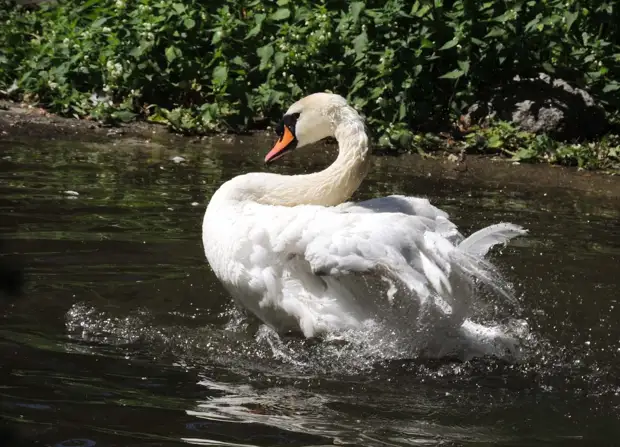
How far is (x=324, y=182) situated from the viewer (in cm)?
530

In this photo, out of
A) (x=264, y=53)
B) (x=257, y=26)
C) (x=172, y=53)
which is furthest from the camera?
(x=257, y=26)

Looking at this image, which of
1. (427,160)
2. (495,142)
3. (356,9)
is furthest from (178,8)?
(495,142)

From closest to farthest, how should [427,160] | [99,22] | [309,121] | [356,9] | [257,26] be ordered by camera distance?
[309,121]
[427,160]
[356,9]
[257,26]
[99,22]

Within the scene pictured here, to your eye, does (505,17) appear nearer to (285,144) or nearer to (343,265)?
(285,144)

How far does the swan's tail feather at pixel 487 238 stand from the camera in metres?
4.89

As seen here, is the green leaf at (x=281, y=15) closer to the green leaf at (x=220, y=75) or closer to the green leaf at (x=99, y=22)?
the green leaf at (x=220, y=75)

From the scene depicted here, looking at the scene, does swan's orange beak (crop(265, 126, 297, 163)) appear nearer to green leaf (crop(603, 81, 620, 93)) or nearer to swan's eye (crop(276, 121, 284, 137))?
swan's eye (crop(276, 121, 284, 137))

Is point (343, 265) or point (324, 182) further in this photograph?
point (324, 182)

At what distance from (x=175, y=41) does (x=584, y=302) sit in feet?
18.8

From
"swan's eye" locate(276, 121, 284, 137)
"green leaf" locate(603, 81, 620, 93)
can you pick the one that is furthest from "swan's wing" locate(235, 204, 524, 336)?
"green leaf" locate(603, 81, 620, 93)

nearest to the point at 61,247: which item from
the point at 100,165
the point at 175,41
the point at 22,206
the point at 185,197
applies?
the point at 22,206

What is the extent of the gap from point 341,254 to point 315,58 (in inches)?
226

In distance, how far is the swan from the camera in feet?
15.2

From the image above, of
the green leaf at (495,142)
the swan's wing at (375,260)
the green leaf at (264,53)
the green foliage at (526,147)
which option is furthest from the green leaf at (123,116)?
the swan's wing at (375,260)
